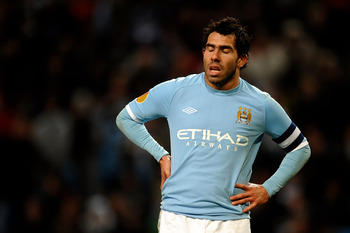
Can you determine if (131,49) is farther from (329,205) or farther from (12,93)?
(329,205)

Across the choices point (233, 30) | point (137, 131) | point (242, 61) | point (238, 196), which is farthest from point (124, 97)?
point (238, 196)

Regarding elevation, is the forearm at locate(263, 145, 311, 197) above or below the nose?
below

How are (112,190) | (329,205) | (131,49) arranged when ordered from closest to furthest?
1. (329,205)
2. (112,190)
3. (131,49)

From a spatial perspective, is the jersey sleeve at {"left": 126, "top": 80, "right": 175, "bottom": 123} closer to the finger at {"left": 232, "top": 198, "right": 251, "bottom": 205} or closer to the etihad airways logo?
the etihad airways logo

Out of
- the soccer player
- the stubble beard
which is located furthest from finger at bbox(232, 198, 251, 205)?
the stubble beard

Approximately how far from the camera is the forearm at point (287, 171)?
472 cm

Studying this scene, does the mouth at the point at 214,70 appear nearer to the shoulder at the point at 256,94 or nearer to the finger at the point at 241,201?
the shoulder at the point at 256,94

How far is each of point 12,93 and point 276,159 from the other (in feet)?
12.3

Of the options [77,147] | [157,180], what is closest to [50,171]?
[77,147]

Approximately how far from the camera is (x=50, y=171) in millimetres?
9062

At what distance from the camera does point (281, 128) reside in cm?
469

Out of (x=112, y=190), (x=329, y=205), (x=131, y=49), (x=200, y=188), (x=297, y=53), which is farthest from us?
(x=131, y=49)

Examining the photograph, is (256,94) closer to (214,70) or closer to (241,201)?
(214,70)

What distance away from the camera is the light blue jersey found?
4.48 m
